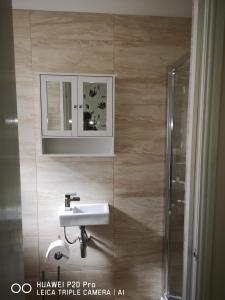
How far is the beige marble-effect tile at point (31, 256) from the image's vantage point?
78.1 inches

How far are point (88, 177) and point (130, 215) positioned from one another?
0.56 meters

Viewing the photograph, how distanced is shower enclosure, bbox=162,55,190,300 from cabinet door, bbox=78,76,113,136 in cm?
57

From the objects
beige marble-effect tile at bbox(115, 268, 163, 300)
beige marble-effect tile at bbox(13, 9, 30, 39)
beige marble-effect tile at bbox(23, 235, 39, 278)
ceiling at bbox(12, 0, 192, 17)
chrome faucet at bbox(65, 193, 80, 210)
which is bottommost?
beige marble-effect tile at bbox(115, 268, 163, 300)

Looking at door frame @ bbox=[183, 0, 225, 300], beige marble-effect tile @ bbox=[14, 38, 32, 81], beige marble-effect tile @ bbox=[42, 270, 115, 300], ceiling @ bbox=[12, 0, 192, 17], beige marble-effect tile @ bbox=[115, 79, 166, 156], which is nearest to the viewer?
door frame @ bbox=[183, 0, 225, 300]

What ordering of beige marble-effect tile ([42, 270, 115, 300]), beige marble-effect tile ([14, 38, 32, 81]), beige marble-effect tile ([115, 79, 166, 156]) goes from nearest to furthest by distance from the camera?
beige marble-effect tile ([14, 38, 32, 81])
beige marble-effect tile ([115, 79, 166, 156])
beige marble-effect tile ([42, 270, 115, 300])

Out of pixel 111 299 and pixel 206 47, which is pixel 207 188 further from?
pixel 111 299

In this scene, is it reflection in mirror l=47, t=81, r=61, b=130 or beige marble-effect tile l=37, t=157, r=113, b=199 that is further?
beige marble-effect tile l=37, t=157, r=113, b=199

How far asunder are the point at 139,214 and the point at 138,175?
389 millimetres

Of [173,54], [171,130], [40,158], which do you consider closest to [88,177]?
[40,158]

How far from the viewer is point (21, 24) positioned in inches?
71.3

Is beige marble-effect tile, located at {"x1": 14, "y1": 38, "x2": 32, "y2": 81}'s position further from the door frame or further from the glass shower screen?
the door frame

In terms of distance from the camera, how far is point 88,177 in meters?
1.98

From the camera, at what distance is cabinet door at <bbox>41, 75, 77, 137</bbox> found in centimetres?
178

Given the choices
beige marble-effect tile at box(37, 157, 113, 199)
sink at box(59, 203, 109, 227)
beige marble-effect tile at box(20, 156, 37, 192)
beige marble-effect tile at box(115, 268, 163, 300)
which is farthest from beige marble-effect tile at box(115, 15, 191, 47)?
beige marble-effect tile at box(115, 268, 163, 300)
